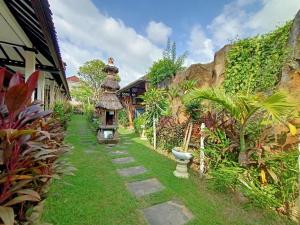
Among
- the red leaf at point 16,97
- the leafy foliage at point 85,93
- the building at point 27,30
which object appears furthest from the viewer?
the leafy foliage at point 85,93

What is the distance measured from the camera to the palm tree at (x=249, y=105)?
10.0 ft

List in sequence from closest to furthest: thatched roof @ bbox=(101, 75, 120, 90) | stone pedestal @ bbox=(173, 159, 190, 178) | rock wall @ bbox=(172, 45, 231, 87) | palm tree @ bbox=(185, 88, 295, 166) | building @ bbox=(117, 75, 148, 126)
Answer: palm tree @ bbox=(185, 88, 295, 166), stone pedestal @ bbox=(173, 159, 190, 178), rock wall @ bbox=(172, 45, 231, 87), thatched roof @ bbox=(101, 75, 120, 90), building @ bbox=(117, 75, 148, 126)

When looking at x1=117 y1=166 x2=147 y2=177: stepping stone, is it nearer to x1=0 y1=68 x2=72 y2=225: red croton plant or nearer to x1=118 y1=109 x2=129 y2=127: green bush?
x1=0 y1=68 x2=72 y2=225: red croton plant

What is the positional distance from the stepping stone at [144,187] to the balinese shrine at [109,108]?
4501 millimetres

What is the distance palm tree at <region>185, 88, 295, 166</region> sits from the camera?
3062 millimetres

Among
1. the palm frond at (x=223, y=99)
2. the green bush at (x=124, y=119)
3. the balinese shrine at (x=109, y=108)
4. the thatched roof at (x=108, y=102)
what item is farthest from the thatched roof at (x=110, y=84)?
the green bush at (x=124, y=119)

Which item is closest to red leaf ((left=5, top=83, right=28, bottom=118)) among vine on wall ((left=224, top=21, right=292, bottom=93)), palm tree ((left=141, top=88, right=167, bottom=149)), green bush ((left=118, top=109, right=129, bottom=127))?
vine on wall ((left=224, top=21, right=292, bottom=93))

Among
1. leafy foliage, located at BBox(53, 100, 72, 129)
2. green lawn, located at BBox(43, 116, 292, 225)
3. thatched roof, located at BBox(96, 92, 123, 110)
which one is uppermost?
thatched roof, located at BBox(96, 92, 123, 110)

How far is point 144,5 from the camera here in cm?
941

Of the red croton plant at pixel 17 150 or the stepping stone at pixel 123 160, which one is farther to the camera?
the stepping stone at pixel 123 160

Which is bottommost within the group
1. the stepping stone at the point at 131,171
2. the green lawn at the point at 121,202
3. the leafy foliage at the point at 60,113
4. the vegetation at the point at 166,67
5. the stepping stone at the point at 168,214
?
the stepping stone at the point at 168,214

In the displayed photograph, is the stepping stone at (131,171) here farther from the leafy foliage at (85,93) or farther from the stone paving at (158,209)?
the leafy foliage at (85,93)

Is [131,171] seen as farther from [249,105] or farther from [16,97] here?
[16,97]

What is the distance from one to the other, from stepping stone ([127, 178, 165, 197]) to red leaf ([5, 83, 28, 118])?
3110 millimetres
